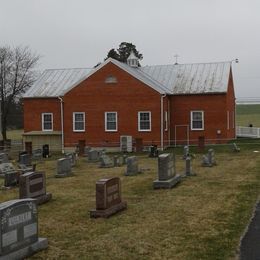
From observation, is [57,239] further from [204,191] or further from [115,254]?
[204,191]

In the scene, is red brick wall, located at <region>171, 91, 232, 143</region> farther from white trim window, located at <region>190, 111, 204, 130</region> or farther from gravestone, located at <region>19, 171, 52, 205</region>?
gravestone, located at <region>19, 171, 52, 205</region>

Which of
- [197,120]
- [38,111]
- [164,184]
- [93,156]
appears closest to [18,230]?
[164,184]

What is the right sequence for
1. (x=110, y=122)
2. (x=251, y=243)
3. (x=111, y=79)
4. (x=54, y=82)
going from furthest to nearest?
(x=54, y=82), (x=110, y=122), (x=111, y=79), (x=251, y=243)

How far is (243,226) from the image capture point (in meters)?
12.1

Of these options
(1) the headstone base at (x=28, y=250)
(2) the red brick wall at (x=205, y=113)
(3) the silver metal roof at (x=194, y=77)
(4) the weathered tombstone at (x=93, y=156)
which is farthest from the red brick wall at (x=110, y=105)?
(1) the headstone base at (x=28, y=250)

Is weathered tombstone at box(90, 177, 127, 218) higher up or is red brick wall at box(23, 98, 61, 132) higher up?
red brick wall at box(23, 98, 61, 132)

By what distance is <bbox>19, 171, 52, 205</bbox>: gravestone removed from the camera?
51.3ft

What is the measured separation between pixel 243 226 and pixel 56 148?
98.8ft

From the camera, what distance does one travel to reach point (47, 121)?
4328 centimetres

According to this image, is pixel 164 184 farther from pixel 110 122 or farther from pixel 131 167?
pixel 110 122

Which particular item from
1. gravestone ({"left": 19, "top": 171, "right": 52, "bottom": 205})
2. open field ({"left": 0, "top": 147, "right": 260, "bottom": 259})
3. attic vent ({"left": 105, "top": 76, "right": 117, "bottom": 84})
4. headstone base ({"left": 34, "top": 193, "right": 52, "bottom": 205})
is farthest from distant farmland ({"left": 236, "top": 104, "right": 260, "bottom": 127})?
gravestone ({"left": 19, "top": 171, "right": 52, "bottom": 205})

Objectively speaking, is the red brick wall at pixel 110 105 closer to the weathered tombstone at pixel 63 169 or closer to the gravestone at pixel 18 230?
the weathered tombstone at pixel 63 169

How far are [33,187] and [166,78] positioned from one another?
93.4ft

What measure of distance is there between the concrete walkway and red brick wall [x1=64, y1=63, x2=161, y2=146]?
84.7ft
